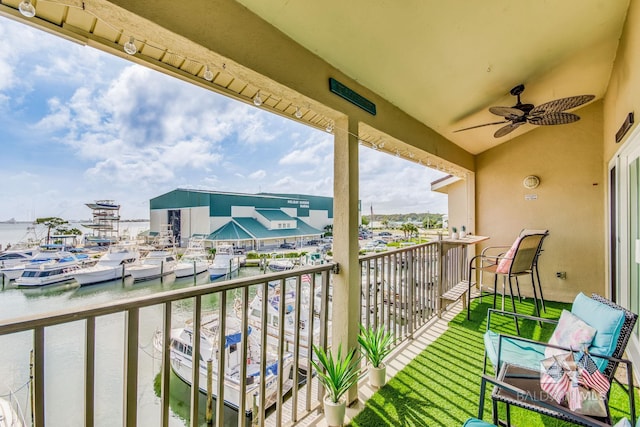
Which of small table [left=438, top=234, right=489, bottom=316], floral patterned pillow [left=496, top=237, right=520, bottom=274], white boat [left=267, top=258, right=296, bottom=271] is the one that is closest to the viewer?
white boat [left=267, top=258, right=296, bottom=271]

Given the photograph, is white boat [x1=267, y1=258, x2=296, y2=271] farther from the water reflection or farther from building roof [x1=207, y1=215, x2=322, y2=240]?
building roof [x1=207, y1=215, x2=322, y2=240]

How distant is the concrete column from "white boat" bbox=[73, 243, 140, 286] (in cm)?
156

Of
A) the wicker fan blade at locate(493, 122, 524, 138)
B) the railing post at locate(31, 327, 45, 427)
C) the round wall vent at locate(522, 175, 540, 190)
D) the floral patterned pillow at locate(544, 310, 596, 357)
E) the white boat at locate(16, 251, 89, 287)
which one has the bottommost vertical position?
the floral patterned pillow at locate(544, 310, 596, 357)

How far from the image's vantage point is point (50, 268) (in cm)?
191

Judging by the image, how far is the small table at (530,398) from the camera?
141 centimetres

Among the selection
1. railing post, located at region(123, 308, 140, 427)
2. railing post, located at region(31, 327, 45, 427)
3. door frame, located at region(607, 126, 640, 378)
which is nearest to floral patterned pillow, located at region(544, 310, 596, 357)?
door frame, located at region(607, 126, 640, 378)

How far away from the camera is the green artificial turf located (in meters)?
2.04

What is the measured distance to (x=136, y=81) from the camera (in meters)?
2.50

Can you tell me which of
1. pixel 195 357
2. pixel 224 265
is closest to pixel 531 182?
pixel 224 265

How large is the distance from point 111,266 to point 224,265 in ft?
2.73

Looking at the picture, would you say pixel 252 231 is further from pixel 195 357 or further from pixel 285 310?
pixel 195 357

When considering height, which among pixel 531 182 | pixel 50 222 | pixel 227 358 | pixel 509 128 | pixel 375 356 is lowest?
pixel 227 358

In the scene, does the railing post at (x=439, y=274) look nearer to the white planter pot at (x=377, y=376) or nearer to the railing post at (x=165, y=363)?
the white planter pot at (x=377, y=376)

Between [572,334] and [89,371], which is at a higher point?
[89,371]
